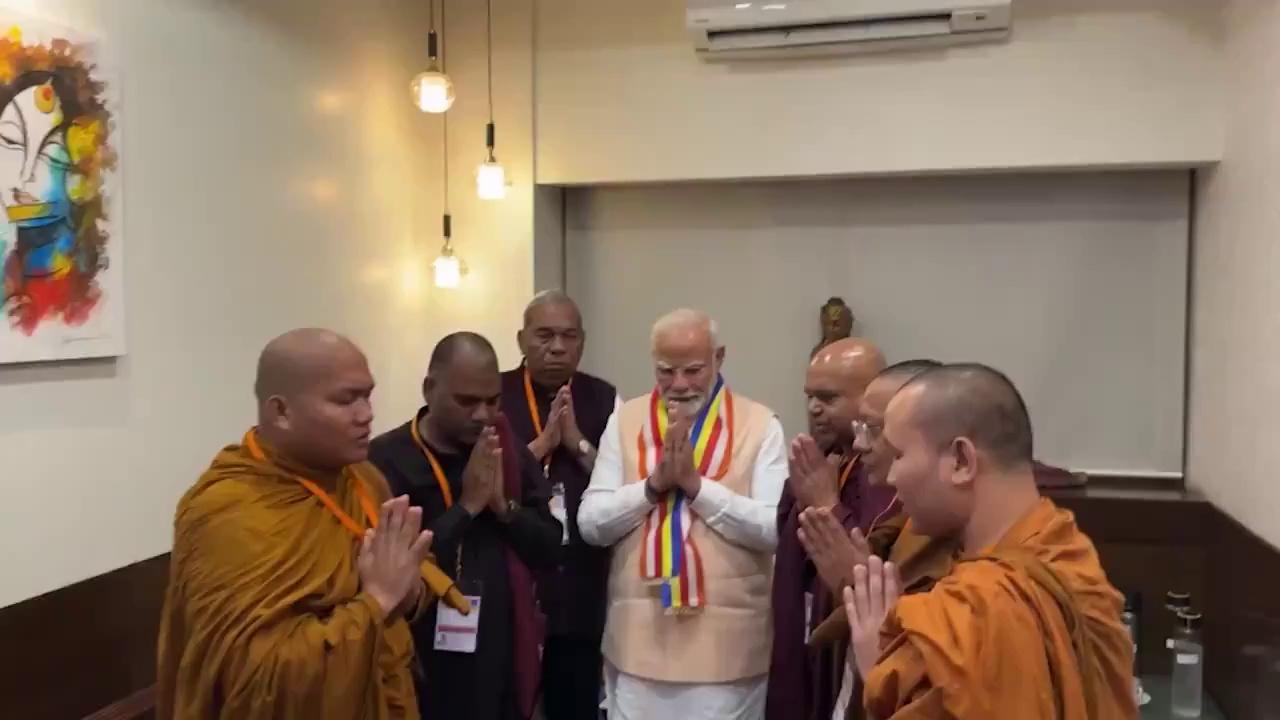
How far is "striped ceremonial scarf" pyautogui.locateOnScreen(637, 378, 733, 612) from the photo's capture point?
107 inches

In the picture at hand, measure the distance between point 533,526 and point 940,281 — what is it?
2308 millimetres

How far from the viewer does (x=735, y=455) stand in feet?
9.25

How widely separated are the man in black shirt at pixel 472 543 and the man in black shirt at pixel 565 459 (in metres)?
0.47

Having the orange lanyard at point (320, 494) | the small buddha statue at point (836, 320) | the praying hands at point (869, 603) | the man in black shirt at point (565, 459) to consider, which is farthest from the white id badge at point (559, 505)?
the small buddha statue at point (836, 320)

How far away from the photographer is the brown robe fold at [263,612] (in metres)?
1.86

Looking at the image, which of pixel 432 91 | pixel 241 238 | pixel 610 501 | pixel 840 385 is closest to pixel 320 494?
pixel 610 501

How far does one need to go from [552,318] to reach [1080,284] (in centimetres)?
214

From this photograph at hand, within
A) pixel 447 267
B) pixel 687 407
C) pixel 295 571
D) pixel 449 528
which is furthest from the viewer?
pixel 447 267

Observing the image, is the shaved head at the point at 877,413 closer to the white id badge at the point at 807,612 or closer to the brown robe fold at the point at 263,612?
the white id badge at the point at 807,612

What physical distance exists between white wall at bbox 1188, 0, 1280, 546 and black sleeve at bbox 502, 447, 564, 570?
6.43 feet

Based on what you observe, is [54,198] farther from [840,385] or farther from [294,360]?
[840,385]

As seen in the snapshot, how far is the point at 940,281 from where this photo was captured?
4199mm

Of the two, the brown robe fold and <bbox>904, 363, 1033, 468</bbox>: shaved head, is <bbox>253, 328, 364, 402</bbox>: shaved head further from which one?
<bbox>904, 363, 1033, 468</bbox>: shaved head

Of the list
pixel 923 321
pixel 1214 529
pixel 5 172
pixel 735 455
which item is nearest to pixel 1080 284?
pixel 923 321
